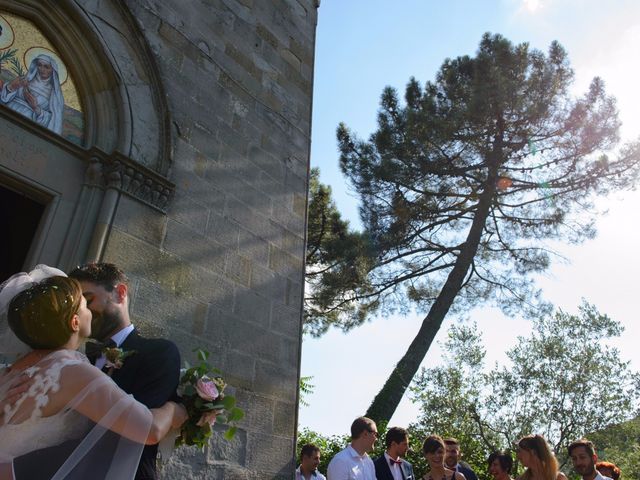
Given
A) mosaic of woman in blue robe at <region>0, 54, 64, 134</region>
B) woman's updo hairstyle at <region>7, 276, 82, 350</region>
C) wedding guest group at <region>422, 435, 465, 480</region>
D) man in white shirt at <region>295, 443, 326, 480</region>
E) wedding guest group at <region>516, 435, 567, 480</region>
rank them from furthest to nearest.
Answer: man in white shirt at <region>295, 443, 326, 480</region> → wedding guest group at <region>422, 435, 465, 480</region> → wedding guest group at <region>516, 435, 567, 480</region> → mosaic of woman in blue robe at <region>0, 54, 64, 134</region> → woman's updo hairstyle at <region>7, 276, 82, 350</region>

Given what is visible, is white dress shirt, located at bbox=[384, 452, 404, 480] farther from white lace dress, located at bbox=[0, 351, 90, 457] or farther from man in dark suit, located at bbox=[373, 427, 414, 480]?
white lace dress, located at bbox=[0, 351, 90, 457]

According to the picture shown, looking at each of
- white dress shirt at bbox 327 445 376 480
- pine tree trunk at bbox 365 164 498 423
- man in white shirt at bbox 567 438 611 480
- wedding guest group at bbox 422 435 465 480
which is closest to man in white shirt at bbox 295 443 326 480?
white dress shirt at bbox 327 445 376 480

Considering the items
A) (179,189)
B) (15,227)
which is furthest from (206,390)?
(15,227)

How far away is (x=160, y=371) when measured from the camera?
1.66 meters

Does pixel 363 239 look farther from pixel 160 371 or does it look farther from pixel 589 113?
pixel 160 371

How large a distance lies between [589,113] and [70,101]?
37.5 ft

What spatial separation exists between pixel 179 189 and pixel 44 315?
202cm

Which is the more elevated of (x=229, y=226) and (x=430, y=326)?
(x=430, y=326)

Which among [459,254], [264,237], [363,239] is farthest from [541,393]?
[264,237]

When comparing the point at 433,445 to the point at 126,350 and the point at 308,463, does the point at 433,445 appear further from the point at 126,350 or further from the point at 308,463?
the point at 126,350

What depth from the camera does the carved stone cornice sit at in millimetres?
3129

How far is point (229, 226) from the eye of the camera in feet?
12.4

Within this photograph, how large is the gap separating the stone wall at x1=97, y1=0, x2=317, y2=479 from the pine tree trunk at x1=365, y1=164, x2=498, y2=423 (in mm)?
5935

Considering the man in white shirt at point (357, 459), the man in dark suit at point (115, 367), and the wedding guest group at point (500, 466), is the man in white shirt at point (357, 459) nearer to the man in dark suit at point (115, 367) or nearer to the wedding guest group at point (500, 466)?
the wedding guest group at point (500, 466)
